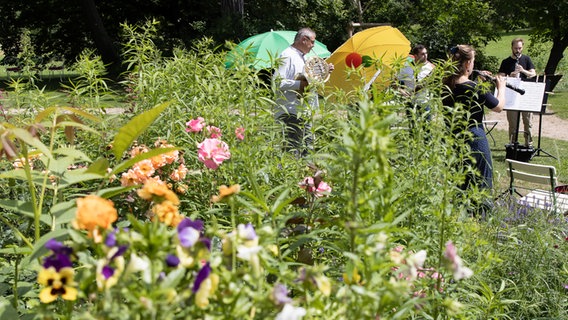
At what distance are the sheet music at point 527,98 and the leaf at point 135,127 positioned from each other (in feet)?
25.7

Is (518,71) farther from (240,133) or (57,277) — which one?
(57,277)

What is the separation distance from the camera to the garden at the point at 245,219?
4.17ft

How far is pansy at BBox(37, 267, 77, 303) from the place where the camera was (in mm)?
1262

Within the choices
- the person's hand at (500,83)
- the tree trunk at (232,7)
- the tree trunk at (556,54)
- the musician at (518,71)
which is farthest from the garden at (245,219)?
the tree trunk at (232,7)

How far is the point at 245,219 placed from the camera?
2404 millimetres

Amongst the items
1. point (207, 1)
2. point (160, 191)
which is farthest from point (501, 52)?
point (160, 191)

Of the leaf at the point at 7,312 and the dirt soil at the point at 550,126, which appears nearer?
the leaf at the point at 7,312

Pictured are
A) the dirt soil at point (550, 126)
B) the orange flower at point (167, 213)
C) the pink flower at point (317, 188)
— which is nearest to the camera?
the orange flower at point (167, 213)

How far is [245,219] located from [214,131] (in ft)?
1.78

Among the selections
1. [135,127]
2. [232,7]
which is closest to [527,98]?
[135,127]

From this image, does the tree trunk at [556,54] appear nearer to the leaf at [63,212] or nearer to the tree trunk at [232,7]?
the tree trunk at [232,7]

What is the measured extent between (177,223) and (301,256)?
1.00m

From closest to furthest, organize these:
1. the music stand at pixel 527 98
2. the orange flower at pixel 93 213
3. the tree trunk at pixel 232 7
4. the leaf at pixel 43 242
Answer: the orange flower at pixel 93 213 → the leaf at pixel 43 242 → the music stand at pixel 527 98 → the tree trunk at pixel 232 7

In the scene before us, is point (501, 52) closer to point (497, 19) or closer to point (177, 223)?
point (497, 19)
